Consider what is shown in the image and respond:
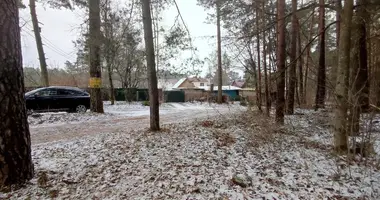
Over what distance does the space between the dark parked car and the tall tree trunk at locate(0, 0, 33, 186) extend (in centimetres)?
766

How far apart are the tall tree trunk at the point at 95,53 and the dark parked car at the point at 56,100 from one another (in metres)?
0.58

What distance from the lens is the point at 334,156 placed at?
438cm

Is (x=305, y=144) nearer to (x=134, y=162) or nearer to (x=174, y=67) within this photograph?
(x=134, y=162)

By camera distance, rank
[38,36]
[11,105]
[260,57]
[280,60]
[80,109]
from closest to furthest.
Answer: [11,105] < [280,60] < [260,57] < [80,109] < [38,36]

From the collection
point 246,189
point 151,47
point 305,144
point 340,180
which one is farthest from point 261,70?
point 246,189

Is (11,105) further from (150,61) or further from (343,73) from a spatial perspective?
(343,73)

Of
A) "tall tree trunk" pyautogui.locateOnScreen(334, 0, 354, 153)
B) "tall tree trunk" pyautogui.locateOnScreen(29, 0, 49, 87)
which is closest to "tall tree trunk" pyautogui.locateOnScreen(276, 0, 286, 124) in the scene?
"tall tree trunk" pyautogui.locateOnScreen(334, 0, 354, 153)

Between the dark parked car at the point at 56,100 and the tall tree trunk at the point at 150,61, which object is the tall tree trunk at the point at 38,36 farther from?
the tall tree trunk at the point at 150,61

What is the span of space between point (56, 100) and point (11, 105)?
26.6 ft

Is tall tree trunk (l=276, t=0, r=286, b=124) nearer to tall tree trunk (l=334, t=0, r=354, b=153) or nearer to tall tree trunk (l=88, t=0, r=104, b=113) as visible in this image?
tall tree trunk (l=334, t=0, r=354, b=153)

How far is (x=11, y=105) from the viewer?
2.82 metres

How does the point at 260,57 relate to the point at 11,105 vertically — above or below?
above

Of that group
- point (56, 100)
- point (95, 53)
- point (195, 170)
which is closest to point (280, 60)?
point (195, 170)

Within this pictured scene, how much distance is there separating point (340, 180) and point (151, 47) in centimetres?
467
